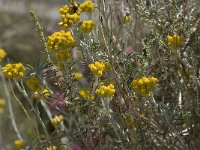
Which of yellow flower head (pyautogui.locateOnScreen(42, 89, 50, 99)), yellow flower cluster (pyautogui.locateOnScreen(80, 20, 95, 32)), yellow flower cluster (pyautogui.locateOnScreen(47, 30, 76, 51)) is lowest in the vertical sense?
yellow flower head (pyautogui.locateOnScreen(42, 89, 50, 99))

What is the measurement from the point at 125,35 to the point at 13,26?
3.74m

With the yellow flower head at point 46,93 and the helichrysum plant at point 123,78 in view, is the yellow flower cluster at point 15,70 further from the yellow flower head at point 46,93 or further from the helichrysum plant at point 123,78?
the yellow flower head at point 46,93

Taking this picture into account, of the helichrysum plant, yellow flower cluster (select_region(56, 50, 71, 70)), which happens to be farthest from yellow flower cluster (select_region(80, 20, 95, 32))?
yellow flower cluster (select_region(56, 50, 71, 70))

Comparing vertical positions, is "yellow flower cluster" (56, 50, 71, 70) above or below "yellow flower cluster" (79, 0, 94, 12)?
below

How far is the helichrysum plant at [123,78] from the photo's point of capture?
5.91 feet

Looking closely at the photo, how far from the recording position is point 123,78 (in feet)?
6.10

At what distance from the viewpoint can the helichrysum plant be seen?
5.91 feet

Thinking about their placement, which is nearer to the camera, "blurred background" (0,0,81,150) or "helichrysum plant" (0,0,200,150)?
"helichrysum plant" (0,0,200,150)

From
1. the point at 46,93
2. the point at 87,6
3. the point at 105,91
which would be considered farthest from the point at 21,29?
the point at 105,91

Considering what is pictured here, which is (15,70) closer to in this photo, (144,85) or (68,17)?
(68,17)

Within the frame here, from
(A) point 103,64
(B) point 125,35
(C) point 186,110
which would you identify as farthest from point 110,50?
(B) point 125,35

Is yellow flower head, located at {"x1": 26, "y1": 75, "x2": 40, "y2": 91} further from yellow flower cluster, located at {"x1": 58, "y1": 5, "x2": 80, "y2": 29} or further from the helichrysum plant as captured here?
yellow flower cluster, located at {"x1": 58, "y1": 5, "x2": 80, "y2": 29}

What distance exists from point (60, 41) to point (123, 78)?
27cm

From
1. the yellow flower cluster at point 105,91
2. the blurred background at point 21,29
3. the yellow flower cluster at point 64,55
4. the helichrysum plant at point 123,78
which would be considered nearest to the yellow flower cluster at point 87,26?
the helichrysum plant at point 123,78
